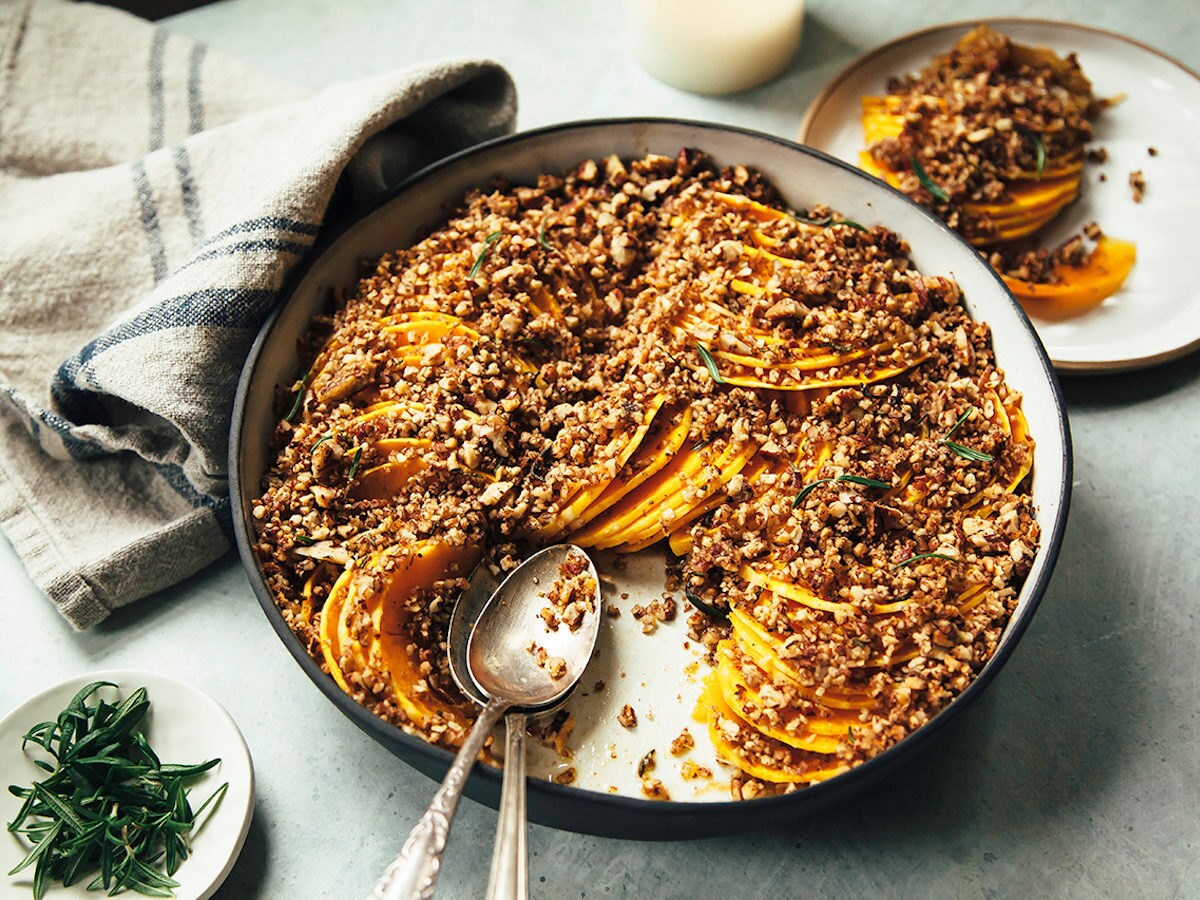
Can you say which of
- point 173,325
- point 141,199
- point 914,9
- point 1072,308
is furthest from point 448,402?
point 914,9

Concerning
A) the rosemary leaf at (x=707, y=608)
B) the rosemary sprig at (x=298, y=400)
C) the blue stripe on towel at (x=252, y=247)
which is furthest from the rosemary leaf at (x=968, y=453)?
the blue stripe on towel at (x=252, y=247)

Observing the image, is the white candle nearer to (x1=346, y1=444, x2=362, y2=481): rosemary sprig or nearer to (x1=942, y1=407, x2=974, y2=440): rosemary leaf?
(x1=942, y1=407, x2=974, y2=440): rosemary leaf

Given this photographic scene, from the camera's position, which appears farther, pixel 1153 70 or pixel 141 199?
pixel 1153 70

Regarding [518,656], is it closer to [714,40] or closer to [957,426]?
[957,426]

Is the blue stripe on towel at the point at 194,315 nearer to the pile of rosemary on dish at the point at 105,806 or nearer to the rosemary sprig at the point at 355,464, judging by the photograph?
the rosemary sprig at the point at 355,464

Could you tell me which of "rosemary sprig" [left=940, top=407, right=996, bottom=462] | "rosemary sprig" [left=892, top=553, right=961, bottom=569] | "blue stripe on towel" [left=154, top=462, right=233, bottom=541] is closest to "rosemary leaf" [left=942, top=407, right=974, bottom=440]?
"rosemary sprig" [left=940, top=407, right=996, bottom=462]

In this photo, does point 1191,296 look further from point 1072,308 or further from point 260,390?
point 260,390
